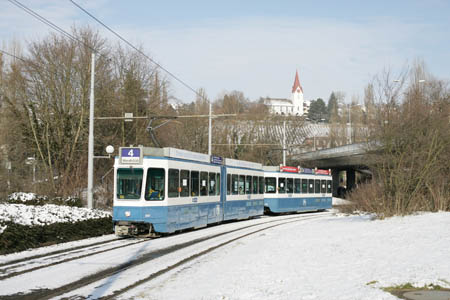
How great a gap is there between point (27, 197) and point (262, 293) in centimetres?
1667

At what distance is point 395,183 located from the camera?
2036 cm

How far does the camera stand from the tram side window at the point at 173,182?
738 inches

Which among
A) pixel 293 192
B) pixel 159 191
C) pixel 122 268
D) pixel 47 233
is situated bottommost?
pixel 122 268

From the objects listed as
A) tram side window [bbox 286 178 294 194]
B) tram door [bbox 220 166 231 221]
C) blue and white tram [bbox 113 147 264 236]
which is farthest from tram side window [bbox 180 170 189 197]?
tram side window [bbox 286 178 294 194]

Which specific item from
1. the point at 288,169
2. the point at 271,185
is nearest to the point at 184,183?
the point at 271,185

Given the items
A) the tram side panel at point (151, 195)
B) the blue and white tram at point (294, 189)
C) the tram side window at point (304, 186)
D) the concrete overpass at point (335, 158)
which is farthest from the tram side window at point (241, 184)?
the concrete overpass at point (335, 158)

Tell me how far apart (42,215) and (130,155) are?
11.4 feet

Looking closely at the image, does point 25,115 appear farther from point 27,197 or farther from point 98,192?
point 27,197

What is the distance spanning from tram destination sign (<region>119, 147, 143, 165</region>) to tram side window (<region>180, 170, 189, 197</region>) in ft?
6.99

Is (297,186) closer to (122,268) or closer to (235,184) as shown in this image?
(235,184)

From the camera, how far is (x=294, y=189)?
118ft

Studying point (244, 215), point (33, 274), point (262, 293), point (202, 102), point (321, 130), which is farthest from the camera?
point (321, 130)

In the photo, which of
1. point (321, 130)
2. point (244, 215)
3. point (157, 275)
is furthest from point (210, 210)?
point (321, 130)

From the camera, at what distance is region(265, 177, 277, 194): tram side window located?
33.8 m
